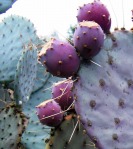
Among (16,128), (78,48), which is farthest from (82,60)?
(16,128)

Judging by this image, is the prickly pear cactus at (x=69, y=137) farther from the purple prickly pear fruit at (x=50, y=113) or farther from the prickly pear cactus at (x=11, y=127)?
the prickly pear cactus at (x=11, y=127)

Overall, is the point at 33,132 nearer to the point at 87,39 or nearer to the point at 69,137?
the point at 69,137

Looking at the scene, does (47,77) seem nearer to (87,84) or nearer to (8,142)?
(8,142)

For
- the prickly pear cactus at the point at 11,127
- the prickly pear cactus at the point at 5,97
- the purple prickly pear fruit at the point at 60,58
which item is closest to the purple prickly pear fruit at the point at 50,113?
the prickly pear cactus at the point at 11,127

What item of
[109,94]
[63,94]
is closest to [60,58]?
[109,94]

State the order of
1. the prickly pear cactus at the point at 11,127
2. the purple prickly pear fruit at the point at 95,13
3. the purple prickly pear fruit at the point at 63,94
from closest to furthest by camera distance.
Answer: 1. the purple prickly pear fruit at the point at 95,13
2. the purple prickly pear fruit at the point at 63,94
3. the prickly pear cactus at the point at 11,127
